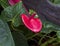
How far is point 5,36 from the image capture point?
0.71 meters

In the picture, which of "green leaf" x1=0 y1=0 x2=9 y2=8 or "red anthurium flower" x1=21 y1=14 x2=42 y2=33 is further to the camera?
"green leaf" x1=0 y1=0 x2=9 y2=8

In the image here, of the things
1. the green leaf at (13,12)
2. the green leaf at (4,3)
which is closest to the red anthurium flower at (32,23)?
the green leaf at (13,12)

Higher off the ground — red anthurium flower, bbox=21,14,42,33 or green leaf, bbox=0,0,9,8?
green leaf, bbox=0,0,9,8

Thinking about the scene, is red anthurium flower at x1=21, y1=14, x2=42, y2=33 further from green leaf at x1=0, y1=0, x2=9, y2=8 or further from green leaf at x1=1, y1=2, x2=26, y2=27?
green leaf at x1=0, y1=0, x2=9, y2=8

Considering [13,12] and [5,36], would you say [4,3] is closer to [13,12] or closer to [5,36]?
[13,12]

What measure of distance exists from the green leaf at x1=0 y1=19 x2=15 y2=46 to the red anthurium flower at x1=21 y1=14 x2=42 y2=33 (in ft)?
0.25

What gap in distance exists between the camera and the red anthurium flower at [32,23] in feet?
2.36

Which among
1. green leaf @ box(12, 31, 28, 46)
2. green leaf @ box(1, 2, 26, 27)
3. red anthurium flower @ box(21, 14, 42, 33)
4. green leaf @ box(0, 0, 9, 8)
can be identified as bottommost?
green leaf @ box(12, 31, 28, 46)

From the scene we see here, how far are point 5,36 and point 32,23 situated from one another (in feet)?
0.40

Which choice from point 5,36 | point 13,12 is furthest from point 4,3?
point 5,36

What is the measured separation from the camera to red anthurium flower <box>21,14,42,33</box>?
720mm

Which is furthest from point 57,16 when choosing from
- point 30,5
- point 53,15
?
point 30,5

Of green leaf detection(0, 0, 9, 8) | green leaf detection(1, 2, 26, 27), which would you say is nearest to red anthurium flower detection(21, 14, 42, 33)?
green leaf detection(1, 2, 26, 27)

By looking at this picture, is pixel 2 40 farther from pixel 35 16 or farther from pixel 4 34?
pixel 35 16
